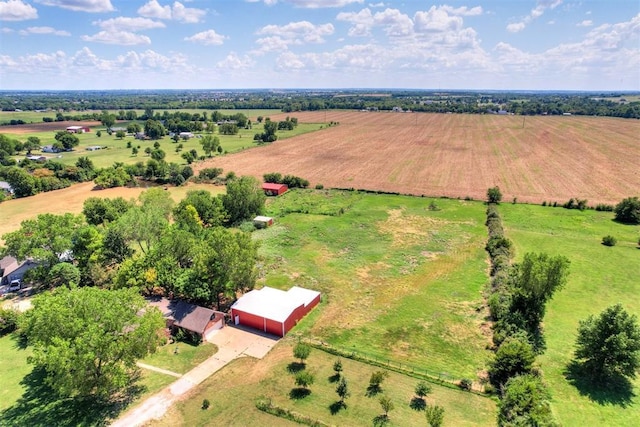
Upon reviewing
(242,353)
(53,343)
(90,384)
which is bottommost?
(242,353)

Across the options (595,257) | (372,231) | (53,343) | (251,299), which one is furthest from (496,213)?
(53,343)

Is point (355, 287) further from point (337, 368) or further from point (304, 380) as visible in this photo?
point (304, 380)

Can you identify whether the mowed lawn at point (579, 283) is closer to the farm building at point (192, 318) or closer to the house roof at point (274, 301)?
the house roof at point (274, 301)

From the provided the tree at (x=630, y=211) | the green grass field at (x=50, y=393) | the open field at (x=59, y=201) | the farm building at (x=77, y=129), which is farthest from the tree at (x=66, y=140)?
the tree at (x=630, y=211)

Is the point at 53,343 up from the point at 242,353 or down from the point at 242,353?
up

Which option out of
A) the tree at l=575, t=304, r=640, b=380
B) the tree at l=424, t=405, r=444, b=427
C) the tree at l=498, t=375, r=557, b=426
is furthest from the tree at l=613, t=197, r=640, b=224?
the tree at l=424, t=405, r=444, b=427

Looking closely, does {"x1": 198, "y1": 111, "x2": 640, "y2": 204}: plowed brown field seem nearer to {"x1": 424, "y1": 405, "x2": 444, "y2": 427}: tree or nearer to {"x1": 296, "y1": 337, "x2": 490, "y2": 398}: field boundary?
{"x1": 296, "y1": 337, "x2": 490, "y2": 398}: field boundary

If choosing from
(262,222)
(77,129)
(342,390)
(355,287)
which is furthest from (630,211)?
(77,129)

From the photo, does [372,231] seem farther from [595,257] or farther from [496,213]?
[595,257]
